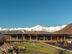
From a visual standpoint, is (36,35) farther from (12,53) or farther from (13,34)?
(12,53)

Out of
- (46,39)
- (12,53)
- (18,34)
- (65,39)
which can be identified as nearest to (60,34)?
(65,39)

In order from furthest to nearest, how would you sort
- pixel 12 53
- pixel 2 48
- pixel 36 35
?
pixel 36 35
pixel 12 53
pixel 2 48

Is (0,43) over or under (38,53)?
over

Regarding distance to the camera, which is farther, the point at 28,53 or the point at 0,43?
the point at 28,53

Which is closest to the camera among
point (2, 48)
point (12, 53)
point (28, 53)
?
A: point (2, 48)

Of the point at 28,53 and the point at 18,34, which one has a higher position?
the point at 18,34

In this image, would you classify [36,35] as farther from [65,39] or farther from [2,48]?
[2,48]

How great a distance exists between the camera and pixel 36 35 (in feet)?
144

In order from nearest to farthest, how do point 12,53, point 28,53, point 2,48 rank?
1. point 2,48
2. point 12,53
3. point 28,53

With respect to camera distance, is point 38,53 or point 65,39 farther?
point 65,39

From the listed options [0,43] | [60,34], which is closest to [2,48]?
[0,43]

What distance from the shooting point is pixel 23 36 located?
146 ft

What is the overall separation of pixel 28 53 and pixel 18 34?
21681 mm

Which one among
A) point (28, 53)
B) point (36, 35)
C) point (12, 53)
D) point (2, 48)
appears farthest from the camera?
point (36, 35)
